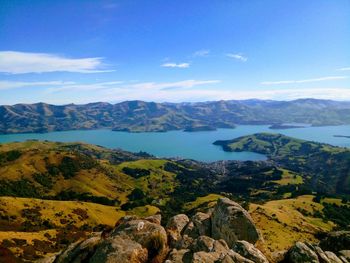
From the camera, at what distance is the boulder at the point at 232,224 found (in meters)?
36.1

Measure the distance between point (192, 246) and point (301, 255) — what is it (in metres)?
10.3

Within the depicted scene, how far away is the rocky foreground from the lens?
29719mm

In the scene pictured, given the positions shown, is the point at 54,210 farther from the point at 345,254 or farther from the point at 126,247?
the point at 345,254

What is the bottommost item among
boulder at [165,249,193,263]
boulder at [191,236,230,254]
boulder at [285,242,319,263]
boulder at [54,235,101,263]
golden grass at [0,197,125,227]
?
golden grass at [0,197,125,227]

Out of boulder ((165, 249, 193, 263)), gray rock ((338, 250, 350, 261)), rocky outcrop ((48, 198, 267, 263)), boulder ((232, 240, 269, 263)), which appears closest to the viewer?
boulder ((165, 249, 193, 263))

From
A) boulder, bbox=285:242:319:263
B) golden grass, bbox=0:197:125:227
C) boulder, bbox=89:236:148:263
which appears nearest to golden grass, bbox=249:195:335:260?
boulder, bbox=285:242:319:263

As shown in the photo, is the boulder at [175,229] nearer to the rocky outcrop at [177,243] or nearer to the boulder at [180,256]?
the rocky outcrop at [177,243]

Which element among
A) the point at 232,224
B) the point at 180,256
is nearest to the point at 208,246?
the point at 180,256

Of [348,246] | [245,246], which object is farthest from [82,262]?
[348,246]

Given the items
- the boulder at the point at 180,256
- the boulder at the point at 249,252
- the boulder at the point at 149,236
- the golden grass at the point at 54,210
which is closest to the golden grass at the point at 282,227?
the boulder at the point at 149,236

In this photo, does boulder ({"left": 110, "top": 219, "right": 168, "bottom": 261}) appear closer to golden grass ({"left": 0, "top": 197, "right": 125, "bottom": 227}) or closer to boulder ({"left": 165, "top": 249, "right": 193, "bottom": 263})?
boulder ({"left": 165, "top": 249, "right": 193, "bottom": 263})

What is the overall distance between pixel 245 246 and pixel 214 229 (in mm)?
8770

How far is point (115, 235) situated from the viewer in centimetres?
3384

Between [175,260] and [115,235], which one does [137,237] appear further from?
[175,260]
